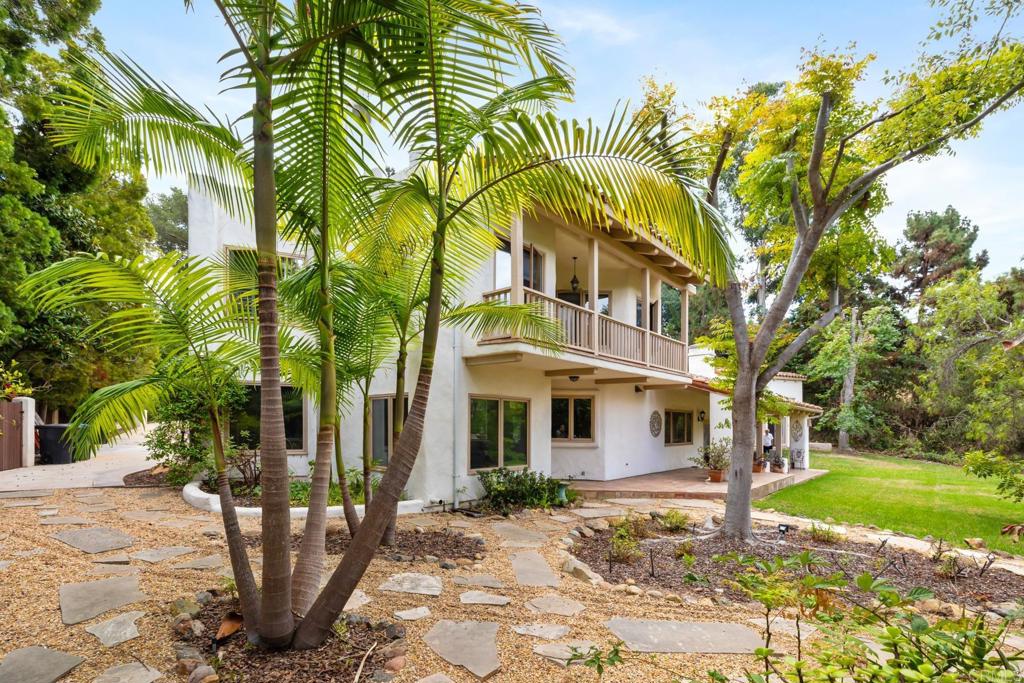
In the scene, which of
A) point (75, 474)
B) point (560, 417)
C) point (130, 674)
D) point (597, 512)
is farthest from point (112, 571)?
point (560, 417)

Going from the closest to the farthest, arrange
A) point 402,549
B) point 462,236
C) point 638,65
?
point 462,236 < point 402,549 < point 638,65

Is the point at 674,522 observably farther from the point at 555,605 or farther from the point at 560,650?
the point at 560,650

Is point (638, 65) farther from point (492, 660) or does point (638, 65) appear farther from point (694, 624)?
point (492, 660)

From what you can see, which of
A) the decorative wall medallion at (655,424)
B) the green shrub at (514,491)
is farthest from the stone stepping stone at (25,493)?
the decorative wall medallion at (655,424)

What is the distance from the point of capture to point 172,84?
9.70ft

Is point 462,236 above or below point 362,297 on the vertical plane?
above

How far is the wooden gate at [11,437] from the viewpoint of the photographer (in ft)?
35.4

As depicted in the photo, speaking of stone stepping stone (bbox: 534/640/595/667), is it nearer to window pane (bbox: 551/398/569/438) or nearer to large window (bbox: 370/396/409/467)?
large window (bbox: 370/396/409/467)

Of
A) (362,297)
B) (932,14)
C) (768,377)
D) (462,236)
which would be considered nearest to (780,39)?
(932,14)

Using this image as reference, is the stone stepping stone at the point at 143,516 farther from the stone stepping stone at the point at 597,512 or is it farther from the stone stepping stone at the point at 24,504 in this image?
the stone stepping stone at the point at 597,512

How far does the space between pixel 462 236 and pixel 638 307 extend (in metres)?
10.3

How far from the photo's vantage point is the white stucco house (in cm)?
831

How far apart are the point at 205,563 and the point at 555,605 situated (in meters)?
3.12

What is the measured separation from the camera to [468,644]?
3367 mm
